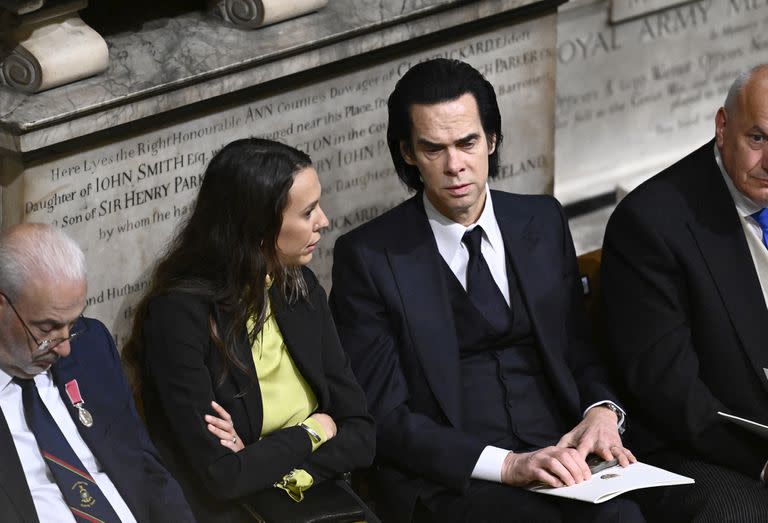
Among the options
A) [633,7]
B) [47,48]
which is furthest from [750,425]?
[633,7]

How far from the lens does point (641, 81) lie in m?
7.40

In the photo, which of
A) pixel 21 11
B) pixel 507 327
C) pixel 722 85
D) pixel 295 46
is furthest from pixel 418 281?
pixel 722 85

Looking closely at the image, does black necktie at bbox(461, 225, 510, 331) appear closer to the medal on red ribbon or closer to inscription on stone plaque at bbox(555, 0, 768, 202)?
the medal on red ribbon

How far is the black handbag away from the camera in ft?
14.3

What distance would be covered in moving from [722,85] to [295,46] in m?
3.06

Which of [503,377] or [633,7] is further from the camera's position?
[633,7]

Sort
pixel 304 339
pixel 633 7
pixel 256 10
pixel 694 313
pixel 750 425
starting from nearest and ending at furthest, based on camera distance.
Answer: pixel 304 339 → pixel 750 425 → pixel 694 313 → pixel 256 10 → pixel 633 7

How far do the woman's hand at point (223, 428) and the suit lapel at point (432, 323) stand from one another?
720mm

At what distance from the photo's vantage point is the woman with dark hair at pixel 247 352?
4.44m

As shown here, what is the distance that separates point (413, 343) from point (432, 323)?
0.29ft

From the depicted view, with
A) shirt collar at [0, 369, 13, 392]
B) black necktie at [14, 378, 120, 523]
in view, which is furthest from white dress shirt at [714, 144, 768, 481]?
shirt collar at [0, 369, 13, 392]

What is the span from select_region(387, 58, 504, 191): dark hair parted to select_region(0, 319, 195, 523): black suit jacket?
1231 mm

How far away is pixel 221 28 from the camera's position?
5.52 metres

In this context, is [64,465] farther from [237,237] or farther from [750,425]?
[750,425]
